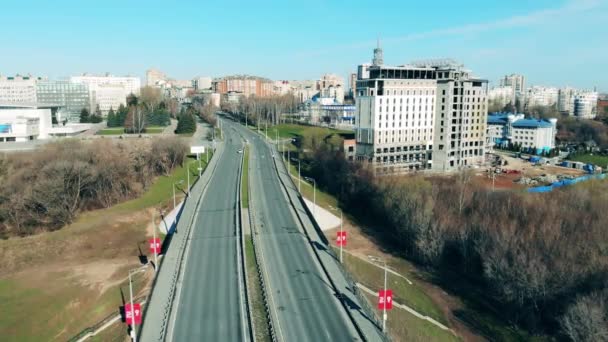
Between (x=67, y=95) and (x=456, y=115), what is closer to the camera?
(x=456, y=115)

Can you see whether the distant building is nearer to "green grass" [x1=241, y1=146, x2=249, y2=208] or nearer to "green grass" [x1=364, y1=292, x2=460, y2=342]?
"green grass" [x1=241, y1=146, x2=249, y2=208]

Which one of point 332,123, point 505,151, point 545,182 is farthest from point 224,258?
point 332,123

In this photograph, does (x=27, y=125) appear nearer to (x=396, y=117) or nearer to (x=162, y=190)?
(x=162, y=190)

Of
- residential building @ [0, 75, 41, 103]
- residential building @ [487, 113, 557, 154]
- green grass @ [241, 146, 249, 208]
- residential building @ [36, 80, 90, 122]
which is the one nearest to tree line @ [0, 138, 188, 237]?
green grass @ [241, 146, 249, 208]

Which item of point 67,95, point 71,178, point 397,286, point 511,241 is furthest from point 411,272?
point 67,95

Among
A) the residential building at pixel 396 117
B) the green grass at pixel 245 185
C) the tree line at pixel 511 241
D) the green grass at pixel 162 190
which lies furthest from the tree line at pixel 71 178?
the residential building at pixel 396 117
